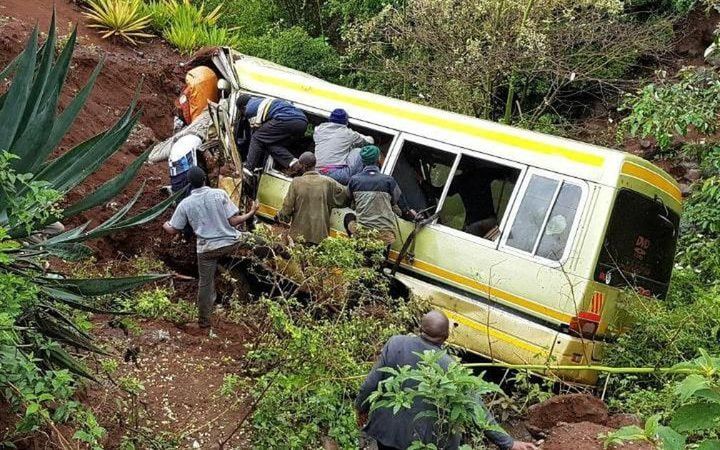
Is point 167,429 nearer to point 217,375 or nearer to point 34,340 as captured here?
point 217,375

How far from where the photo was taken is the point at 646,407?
6461 millimetres

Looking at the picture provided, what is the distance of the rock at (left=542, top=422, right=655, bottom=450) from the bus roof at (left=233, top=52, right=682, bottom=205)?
1973 mm

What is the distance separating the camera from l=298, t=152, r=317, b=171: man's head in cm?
789

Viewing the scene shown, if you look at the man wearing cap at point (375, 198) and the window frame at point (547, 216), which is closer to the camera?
the window frame at point (547, 216)

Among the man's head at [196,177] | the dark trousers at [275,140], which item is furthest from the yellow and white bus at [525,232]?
the man's head at [196,177]

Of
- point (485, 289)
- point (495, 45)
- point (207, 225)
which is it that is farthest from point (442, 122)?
point (495, 45)

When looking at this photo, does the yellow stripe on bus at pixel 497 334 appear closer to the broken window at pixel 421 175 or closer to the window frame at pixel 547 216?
the window frame at pixel 547 216

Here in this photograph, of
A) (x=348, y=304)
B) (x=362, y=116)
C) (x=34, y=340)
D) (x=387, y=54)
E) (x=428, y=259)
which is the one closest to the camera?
(x=34, y=340)

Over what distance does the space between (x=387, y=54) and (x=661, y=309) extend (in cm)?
938

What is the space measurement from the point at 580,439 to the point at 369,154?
312 cm

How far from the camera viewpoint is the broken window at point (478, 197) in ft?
24.2

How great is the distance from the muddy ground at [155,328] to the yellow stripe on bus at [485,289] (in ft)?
2.30

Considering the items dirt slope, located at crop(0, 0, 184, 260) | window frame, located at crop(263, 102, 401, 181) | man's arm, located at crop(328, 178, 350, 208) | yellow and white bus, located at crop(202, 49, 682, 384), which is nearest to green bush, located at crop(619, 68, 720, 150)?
yellow and white bus, located at crop(202, 49, 682, 384)

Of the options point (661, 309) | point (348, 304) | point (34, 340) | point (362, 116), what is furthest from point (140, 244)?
point (661, 309)
